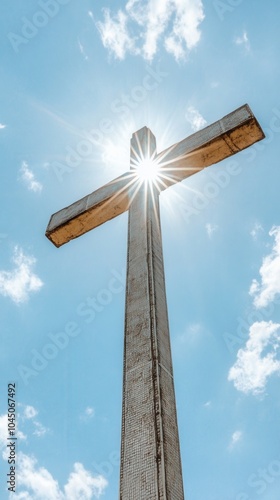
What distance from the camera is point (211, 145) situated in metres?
5.95

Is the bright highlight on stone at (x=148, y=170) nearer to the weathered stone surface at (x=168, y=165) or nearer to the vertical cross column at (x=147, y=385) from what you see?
the weathered stone surface at (x=168, y=165)

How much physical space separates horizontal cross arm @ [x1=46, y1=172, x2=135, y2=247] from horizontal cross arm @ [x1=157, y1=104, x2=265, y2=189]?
1.89 feet

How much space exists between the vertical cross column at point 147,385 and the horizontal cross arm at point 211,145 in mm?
1071

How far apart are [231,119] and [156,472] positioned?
412cm

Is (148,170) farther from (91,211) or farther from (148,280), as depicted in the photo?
(148,280)

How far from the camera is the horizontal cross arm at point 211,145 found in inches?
227

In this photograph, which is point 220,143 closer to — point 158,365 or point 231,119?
point 231,119

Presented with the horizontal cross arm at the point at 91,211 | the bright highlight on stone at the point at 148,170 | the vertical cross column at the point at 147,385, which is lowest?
the vertical cross column at the point at 147,385

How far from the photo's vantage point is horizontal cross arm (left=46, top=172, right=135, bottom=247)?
6.52 meters

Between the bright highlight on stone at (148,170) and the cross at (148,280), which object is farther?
the bright highlight on stone at (148,170)

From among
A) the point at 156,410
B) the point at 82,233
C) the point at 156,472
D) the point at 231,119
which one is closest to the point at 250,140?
the point at 231,119

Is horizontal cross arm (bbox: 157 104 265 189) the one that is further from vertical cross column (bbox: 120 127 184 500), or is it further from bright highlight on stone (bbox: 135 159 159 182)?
vertical cross column (bbox: 120 127 184 500)

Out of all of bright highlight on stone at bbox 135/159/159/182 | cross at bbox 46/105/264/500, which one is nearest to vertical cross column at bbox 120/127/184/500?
cross at bbox 46/105/264/500

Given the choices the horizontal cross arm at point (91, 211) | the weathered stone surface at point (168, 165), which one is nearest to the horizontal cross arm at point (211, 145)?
the weathered stone surface at point (168, 165)
